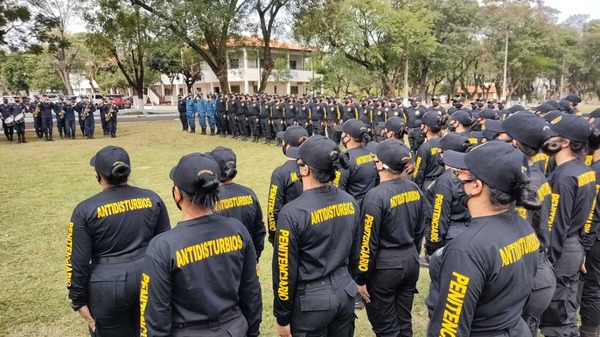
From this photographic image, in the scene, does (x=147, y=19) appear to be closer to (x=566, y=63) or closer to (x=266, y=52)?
(x=266, y=52)

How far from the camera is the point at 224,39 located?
67.8 feet

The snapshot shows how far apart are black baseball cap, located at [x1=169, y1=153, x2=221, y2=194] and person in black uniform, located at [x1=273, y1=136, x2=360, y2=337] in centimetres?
70

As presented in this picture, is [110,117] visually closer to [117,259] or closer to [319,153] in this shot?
[117,259]

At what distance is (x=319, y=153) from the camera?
2.79 meters

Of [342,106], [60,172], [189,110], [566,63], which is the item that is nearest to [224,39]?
[189,110]

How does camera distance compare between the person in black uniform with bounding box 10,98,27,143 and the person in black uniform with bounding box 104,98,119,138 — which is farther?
the person in black uniform with bounding box 104,98,119,138

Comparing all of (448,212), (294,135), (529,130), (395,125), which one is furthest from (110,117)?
(529,130)

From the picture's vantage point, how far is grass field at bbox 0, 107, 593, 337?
171 inches

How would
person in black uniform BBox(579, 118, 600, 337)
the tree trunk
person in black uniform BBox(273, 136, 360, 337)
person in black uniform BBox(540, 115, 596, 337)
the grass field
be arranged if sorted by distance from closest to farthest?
1. person in black uniform BBox(273, 136, 360, 337)
2. person in black uniform BBox(540, 115, 596, 337)
3. person in black uniform BBox(579, 118, 600, 337)
4. the grass field
5. the tree trunk

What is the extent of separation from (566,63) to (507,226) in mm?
54625

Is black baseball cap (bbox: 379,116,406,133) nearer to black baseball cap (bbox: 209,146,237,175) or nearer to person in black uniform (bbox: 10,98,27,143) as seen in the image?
black baseball cap (bbox: 209,146,237,175)

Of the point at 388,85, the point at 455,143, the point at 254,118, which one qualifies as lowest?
the point at 254,118

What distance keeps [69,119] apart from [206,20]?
7.33 meters

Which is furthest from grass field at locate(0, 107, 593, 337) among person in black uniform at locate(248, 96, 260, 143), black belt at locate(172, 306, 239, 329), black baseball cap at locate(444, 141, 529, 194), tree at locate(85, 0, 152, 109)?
tree at locate(85, 0, 152, 109)
